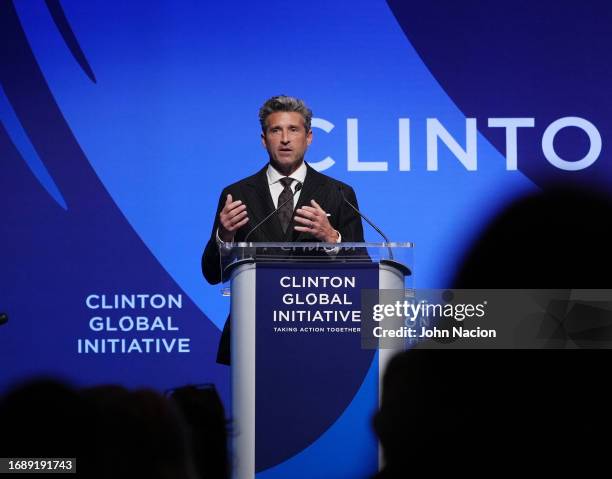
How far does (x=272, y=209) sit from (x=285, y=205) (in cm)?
9

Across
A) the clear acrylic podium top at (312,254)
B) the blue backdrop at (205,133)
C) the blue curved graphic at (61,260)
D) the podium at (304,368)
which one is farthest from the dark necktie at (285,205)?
the podium at (304,368)

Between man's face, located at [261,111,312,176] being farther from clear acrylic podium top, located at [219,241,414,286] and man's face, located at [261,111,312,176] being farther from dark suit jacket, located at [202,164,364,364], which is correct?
clear acrylic podium top, located at [219,241,414,286]

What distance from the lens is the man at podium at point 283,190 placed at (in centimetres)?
462

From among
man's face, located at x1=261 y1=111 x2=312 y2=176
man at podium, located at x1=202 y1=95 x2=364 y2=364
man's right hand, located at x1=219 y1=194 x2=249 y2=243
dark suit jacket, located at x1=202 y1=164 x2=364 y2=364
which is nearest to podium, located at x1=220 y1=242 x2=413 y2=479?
man's right hand, located at x1=219 y1=194 x2=249 y2=243

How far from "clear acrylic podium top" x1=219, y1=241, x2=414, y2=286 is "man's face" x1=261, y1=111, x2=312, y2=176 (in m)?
2.04

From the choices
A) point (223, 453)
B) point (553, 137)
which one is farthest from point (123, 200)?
point (223, 453)

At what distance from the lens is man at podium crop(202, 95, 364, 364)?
4.62 metres

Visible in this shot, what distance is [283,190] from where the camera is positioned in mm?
4859

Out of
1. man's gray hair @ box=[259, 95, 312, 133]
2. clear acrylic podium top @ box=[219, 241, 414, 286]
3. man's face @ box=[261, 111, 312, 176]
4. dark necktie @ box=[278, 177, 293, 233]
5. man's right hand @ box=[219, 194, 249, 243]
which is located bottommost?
clear acrylic podium top @ box=[219, 241, 414, 286]

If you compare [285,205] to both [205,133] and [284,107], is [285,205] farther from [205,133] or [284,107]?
[205,133]

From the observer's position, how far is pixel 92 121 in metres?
4.99

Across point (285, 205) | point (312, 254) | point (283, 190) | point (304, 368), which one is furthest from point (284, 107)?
point (304, 368)

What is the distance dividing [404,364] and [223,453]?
41 centimetres

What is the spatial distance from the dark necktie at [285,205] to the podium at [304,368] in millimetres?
2136
